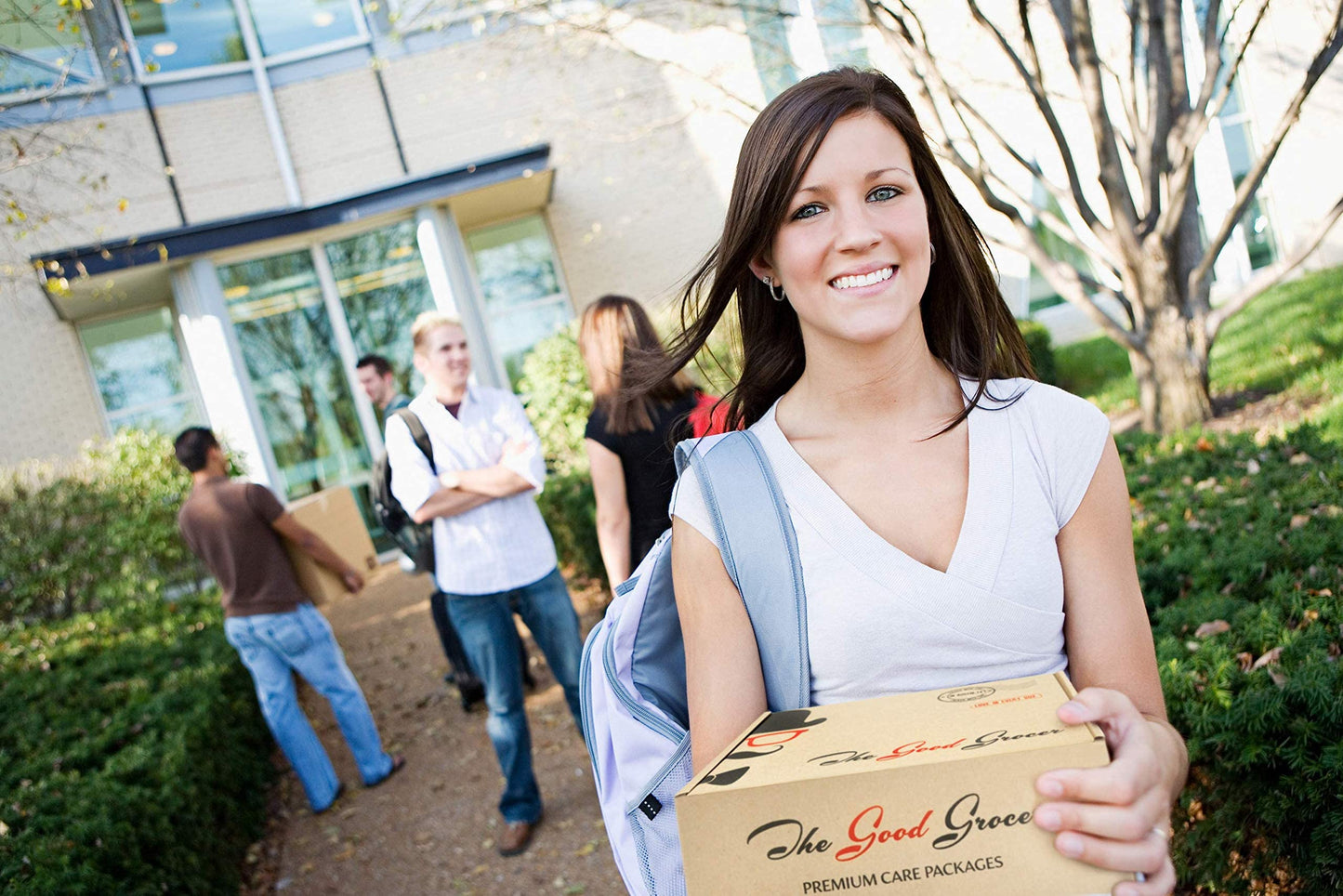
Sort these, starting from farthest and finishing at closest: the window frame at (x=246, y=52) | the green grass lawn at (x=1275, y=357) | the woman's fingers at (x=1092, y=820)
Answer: the window frame at (x=246, y=52)
the green grass lawn at (x=1275, y=357)
the woman's fingers at (x=1092, y=820)

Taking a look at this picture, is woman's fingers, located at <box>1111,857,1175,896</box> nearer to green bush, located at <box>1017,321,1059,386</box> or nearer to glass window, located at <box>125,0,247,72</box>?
green bush, located at <box>1017,321,1059,386</box>

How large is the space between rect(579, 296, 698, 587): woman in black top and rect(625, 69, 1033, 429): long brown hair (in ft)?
5.52

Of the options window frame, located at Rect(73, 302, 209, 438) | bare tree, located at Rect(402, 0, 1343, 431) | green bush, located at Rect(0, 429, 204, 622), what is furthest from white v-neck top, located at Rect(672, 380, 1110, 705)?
window frame, located at Rect(73, 302, 209, 438)

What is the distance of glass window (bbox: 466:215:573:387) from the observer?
1334cm

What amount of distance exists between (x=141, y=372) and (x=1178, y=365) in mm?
11884

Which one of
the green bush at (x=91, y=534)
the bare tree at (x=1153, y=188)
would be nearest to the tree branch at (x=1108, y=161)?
the bare tree at (x=1153, y=188)

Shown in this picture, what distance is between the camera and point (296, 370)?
40.8ft

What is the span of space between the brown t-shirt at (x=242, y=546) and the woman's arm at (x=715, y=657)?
4.36 metres

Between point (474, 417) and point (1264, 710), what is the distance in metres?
3.32

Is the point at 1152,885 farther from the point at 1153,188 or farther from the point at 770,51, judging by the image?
the point at 770,51

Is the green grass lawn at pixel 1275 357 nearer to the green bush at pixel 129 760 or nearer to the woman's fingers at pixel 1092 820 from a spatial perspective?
the woman's fingers at pixel 1092 820

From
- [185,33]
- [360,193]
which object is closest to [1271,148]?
[360,193]

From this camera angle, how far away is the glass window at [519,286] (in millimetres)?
13344

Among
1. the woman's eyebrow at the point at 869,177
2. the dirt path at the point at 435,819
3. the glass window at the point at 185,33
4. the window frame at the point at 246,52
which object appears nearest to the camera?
the woman's eyebrow at the point at 869,177
